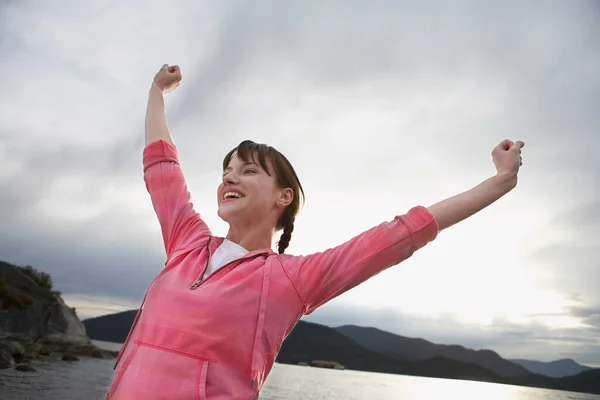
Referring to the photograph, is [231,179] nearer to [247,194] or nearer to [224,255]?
[247,194]

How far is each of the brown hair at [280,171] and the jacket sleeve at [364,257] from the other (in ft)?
1.75

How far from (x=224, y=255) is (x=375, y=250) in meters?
0.65

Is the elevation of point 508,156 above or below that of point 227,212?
above

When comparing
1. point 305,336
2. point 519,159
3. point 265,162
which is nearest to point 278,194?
point 265,162

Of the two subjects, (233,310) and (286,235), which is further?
(286,235)

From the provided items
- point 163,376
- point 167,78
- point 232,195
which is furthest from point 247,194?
point 167,78

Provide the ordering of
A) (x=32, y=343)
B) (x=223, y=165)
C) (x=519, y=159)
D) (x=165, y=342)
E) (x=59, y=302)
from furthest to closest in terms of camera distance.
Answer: (x=59, y=302) < (x=32, y=343) < (x=223, y=165) < (x=519, y=159) < (x=165, y=342)

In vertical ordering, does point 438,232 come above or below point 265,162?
below

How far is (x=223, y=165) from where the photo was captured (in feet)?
8.43

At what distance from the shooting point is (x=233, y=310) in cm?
185

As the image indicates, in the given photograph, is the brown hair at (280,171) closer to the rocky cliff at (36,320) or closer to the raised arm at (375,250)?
the raised arm at (375,250)

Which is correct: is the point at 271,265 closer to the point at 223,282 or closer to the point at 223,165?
the point at 223,282

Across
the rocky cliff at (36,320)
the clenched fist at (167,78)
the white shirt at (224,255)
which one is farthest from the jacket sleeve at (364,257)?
the rocky cliff at (36,320)

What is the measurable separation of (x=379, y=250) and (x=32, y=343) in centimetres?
3142
